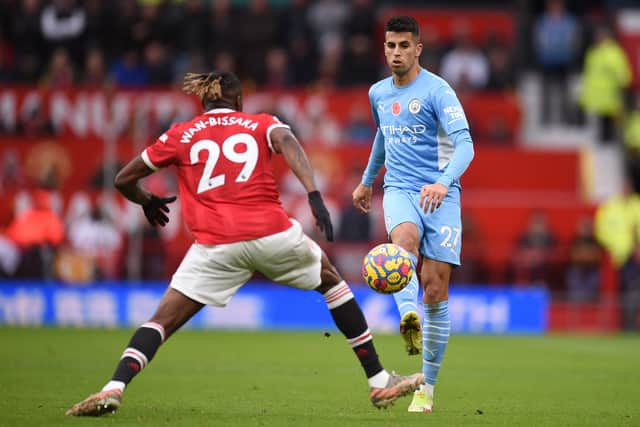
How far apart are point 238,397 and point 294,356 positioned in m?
5.19

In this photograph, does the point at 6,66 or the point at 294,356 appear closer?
the point at 294,356

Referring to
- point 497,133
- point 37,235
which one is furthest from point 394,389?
point 497,133

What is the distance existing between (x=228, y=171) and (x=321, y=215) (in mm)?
730

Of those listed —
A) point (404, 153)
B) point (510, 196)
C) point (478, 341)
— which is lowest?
point (478, 341)

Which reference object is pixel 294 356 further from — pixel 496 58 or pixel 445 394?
pixel 496 58

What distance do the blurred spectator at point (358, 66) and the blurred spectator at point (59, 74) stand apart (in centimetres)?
510

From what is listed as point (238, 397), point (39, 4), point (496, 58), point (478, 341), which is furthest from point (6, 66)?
point (238, 397)

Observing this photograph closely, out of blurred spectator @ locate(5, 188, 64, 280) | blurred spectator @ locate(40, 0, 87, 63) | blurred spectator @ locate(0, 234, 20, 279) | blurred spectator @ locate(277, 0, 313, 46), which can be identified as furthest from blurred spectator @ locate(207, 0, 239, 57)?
blurred spectator @ locate(0, 234, 20, 279)

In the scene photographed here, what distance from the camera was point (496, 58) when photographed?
24609mm

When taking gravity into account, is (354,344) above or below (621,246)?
above

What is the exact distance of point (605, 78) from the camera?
24.3 meters

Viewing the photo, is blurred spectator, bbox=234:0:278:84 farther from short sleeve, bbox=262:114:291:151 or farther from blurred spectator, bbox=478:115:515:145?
short sleeve, bbox=262:114:291:151

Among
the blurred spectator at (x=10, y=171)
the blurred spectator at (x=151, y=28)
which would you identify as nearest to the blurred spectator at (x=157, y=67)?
the blurred spectator at (x=151, y=28)

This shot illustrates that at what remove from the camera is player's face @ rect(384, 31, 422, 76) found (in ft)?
30.4
